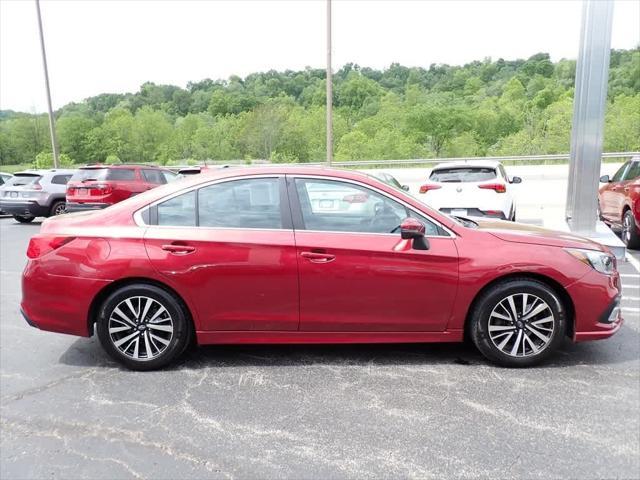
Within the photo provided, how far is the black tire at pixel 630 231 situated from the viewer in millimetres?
8540

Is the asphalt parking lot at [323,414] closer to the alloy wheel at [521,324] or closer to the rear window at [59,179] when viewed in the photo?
the alloy wheel at [521,324]

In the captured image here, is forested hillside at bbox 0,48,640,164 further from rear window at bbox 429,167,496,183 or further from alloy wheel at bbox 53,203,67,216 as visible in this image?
rear window at bbox 429,167,496,183

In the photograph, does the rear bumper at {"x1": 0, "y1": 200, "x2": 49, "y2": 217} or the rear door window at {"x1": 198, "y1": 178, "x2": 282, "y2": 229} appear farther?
the rear bumper at {"x1": 0, "y1": 200, "x2": 49, "y2": 217}

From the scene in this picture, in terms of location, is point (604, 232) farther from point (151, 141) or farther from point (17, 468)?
point (151, 141)

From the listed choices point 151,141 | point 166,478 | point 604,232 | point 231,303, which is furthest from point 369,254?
point 151,141

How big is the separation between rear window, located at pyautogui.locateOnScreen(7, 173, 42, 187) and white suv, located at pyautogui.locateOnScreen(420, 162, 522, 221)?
11.6 metres

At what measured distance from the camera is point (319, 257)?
12.2ft

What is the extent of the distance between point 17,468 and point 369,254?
8.15ft

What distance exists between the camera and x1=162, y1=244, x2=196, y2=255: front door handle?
12.4 ft

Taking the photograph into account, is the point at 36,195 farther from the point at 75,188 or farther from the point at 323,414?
the point at 323,414

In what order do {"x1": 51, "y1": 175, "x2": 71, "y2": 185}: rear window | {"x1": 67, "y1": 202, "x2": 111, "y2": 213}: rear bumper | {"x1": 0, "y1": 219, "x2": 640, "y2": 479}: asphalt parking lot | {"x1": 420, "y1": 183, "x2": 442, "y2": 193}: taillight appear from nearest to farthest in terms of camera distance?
{"x1": 0, "y1": 219, "x2": 640, "y2": 479}: asphalt parking lot, {"x1": 420, "y1": 183, "x2": 442, "y2": 193}: taillight, {"x1": 67, "y1": 202, "x2": 111, "y2": 213}: rear bumper, {"x1": 51, "y1": 175, "x2": 71, "y2": 185}: rear window

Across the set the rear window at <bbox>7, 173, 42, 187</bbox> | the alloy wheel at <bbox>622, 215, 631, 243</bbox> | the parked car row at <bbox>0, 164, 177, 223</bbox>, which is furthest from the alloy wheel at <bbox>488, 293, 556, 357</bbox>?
the rear window at <bbox>7, 173, 42, 187</bbox>

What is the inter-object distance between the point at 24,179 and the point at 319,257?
14.2m

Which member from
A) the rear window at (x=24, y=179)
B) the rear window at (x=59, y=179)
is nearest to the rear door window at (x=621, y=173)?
the rear window at (x=59, y=179)
